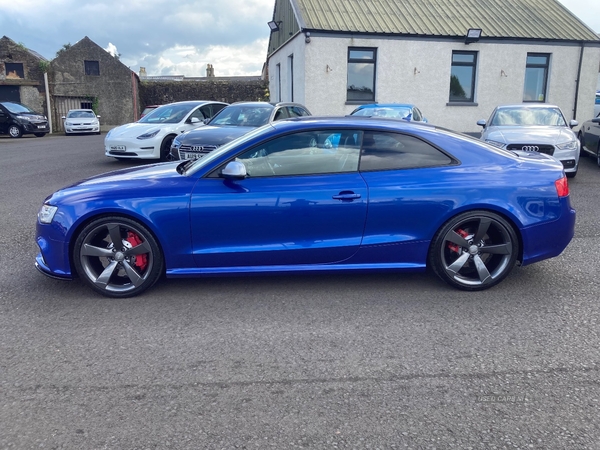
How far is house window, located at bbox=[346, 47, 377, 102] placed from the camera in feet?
62.7

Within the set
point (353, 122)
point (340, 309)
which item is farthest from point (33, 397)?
point (353, 122)

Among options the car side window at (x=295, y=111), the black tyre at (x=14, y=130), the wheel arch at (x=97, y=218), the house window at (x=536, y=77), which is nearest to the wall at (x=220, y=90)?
the black tyre at (x=14, y=130)

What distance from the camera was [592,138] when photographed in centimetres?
1359

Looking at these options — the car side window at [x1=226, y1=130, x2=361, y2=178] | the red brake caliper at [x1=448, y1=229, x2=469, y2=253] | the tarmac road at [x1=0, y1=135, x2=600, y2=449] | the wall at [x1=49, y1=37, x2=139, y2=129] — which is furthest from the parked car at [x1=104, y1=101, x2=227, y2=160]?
the wall at [x1=49, y1=37, x2=139, y2=129]

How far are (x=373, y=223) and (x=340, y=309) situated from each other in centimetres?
76

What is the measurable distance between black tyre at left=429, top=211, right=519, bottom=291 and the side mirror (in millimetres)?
1704

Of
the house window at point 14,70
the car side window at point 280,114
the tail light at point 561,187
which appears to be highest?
the house window at point 14,70

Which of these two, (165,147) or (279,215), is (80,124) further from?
(279,215)

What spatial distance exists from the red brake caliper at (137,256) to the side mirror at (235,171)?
919mm

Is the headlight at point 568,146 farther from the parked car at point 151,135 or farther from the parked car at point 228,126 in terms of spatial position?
the parked car at point 151,135

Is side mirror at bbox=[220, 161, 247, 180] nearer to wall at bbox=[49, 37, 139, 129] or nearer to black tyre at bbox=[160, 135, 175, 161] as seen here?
black tyre at bbox=[160, 135, 175, 161]

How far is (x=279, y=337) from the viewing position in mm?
3727

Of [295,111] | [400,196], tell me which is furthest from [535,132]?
[400,196]

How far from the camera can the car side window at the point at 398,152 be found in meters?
4.55
